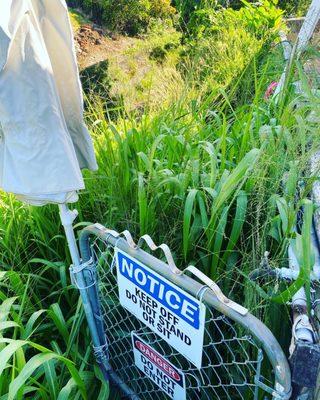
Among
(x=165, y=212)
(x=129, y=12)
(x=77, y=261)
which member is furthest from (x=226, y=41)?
(x=129, y=12)

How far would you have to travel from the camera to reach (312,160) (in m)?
1.82

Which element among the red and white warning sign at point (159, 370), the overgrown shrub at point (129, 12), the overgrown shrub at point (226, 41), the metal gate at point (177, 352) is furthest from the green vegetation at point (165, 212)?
the overgrown shrub at point (129, 12)

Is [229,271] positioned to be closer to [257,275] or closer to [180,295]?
[257,275]

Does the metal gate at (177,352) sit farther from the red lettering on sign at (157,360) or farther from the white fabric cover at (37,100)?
the white fabric cover at (37,100)

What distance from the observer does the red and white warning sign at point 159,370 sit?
143 centimetres

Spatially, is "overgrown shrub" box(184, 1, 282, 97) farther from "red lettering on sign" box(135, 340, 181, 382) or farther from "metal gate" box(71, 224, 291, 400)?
"red lettering on sign" box(135, 340, 181, 382)

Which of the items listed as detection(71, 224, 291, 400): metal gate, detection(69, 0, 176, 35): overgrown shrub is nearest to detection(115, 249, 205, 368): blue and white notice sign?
detection(71, 224, 291, 400): metal gate

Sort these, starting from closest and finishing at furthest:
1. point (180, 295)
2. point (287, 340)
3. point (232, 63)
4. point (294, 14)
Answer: point (180, 295) < point (287, 340) < point (232, 63) < point (294, 14)

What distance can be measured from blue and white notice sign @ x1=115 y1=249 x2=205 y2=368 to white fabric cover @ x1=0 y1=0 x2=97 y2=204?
349mm

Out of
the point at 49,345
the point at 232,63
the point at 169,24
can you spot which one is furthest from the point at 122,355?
the point at 169,24

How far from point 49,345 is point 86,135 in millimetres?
Result: 1087

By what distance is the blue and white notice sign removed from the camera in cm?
120

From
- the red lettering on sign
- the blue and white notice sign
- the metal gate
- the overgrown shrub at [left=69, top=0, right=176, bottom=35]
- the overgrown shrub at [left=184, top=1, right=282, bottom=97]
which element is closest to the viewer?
the metal gate

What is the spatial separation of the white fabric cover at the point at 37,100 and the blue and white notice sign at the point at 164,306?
349 mm
